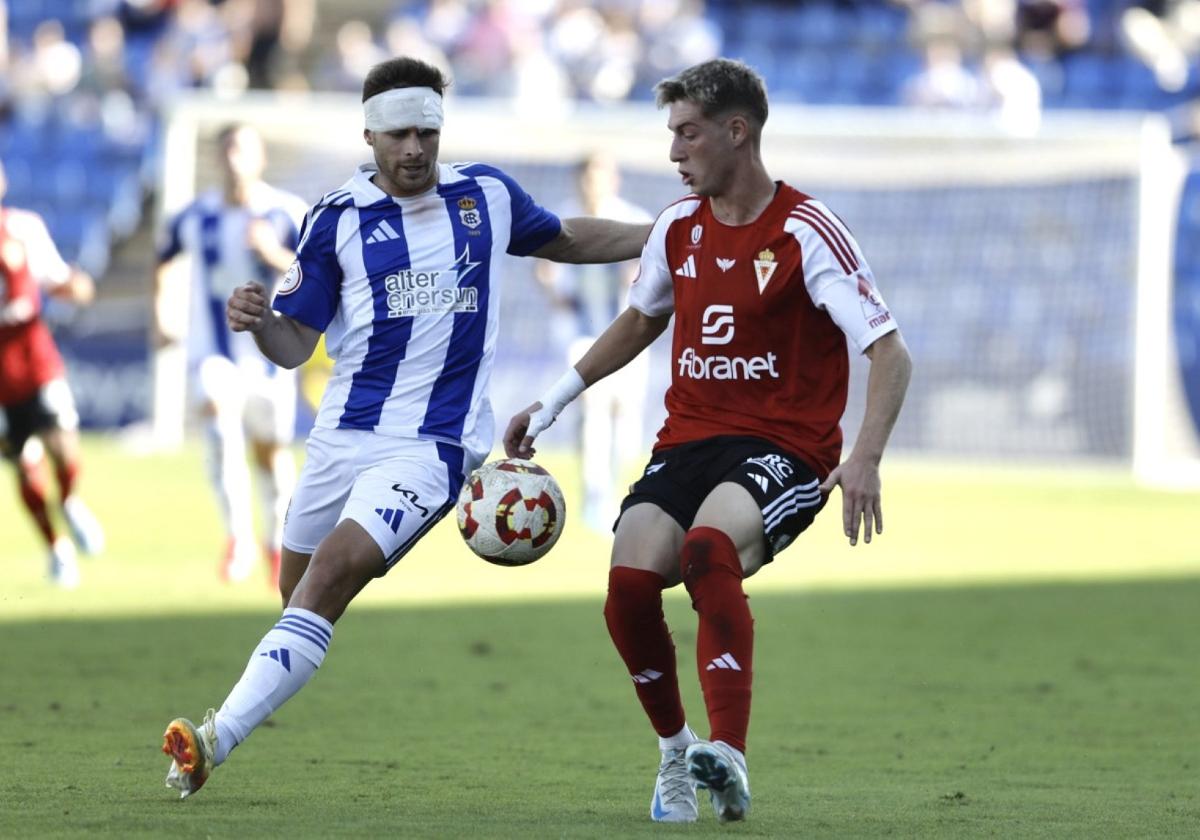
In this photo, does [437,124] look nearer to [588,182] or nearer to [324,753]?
[324,753]

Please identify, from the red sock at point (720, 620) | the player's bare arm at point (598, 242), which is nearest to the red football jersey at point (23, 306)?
the player's bare arm at point (598, 242)

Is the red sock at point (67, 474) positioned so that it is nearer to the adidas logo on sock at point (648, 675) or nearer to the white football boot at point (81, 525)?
the white football boot at point (81, 525)

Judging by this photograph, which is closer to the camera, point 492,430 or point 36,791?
point 36,791

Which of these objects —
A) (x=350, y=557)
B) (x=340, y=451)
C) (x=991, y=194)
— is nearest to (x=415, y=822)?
(x=350, y=557)

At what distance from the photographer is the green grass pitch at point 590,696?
18.6 ft

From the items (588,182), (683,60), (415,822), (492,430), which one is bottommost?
(415,822)

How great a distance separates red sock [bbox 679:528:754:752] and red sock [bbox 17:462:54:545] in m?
7.36

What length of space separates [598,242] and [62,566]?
241 inches

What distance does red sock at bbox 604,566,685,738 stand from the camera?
569 cm

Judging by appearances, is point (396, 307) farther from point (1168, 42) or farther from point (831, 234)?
point (1168, 42)

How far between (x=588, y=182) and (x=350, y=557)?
372 inches

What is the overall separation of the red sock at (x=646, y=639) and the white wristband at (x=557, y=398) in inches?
26.3

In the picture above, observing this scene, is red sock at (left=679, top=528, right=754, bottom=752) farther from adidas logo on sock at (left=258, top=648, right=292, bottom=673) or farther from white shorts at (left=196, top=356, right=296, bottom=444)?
white shorts at (left=196, top=356, right=296, bottom=444)

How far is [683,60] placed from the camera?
23250mm
